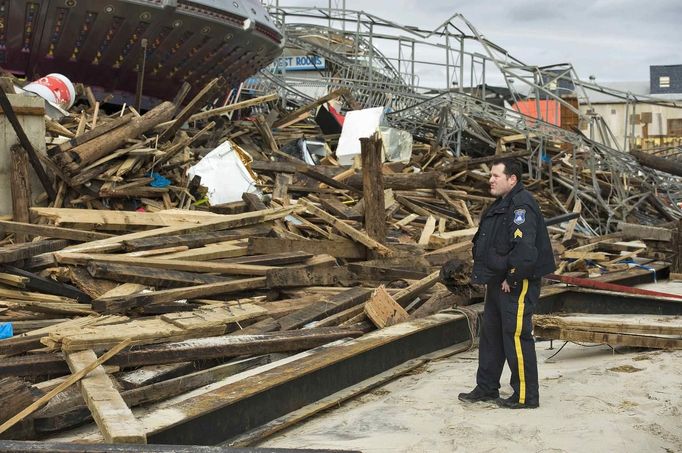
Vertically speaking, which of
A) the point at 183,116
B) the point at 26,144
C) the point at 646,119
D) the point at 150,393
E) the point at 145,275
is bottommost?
the point at 150,393

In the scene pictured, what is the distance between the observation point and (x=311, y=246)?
10.3 metres

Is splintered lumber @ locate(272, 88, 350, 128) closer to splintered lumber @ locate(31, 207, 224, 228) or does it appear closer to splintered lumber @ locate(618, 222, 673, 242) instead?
splintered lumber @ locate(618, 222, 673, 242)

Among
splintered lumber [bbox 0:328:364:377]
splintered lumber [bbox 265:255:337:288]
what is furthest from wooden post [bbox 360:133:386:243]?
splintered lumber [bbox 0:328:364:377]

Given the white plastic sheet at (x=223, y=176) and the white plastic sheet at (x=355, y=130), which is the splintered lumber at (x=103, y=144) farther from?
the white plastic sheet at (x=355, y=130)

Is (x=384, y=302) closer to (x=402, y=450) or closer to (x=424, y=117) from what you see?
(x=402, y=450)

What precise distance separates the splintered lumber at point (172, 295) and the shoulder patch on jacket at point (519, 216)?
337 centimetres

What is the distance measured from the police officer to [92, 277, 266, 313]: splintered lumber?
2.95 meters

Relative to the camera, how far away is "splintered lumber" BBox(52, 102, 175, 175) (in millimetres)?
10695

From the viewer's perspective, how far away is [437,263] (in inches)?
431

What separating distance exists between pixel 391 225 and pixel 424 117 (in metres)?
8.22

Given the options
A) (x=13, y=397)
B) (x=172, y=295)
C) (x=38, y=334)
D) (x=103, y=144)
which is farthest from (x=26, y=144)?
(x=13, y=397)

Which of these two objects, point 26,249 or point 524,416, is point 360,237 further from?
point 524,416

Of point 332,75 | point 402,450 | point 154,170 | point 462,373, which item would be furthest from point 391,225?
point 332,75

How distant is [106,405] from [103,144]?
20.7 ft
